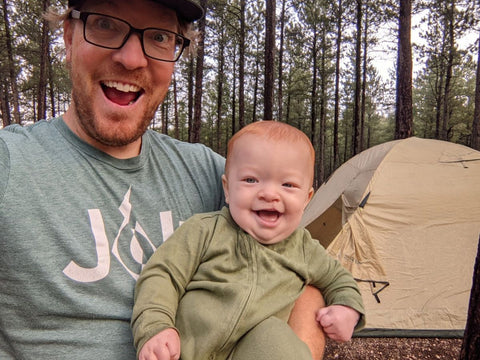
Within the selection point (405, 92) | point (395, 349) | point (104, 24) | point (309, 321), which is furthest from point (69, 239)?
point (405, 92)

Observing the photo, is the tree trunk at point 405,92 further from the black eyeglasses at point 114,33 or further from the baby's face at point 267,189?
the black eyeglasses at point 114,33

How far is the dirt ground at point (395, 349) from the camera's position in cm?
391

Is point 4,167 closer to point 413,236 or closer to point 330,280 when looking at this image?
point 330,280

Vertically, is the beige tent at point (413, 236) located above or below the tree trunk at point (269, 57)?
below

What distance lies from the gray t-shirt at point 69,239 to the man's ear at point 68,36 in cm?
35

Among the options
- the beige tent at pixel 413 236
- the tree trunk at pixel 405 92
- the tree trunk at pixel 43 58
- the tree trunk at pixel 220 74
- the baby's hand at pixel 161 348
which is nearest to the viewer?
the baby's hand at pixel 161 348

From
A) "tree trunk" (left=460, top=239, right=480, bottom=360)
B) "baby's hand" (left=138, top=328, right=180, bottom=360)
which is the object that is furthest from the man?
"tree trunk" (left=460, top=239, right=480, bottom=360)

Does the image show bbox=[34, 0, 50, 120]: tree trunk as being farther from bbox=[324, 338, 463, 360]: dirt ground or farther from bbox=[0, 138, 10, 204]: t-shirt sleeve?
bbox=[324, 338, 463, 360]: dirt ground

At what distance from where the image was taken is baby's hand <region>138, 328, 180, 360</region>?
113cm

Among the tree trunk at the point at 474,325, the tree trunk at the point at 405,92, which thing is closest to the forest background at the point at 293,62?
the tree trunk at the point at 405,92

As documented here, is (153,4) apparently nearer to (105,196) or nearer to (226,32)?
(105,196)

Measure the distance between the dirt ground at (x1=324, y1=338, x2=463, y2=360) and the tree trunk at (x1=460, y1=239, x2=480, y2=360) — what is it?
1.75m

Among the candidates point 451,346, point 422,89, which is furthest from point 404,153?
point 422,89

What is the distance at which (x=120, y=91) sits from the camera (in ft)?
5.25
